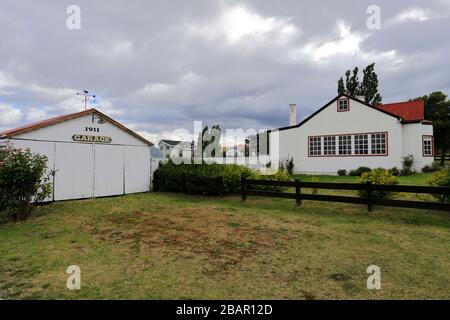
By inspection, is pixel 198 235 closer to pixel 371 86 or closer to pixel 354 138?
pixel 354 138

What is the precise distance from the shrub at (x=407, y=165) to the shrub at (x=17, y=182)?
20012 mm

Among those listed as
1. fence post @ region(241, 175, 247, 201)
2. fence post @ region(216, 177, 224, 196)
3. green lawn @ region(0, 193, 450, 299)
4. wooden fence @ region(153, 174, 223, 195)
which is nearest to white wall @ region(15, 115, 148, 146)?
wooden fence @ region(153, 174, 223, 195)

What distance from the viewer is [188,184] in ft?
41.9

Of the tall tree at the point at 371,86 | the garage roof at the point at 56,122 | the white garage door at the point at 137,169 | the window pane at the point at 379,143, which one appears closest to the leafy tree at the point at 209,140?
the white garage door at the point at 137,169

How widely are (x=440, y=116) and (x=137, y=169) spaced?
107ft

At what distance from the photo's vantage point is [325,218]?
7.77 meters

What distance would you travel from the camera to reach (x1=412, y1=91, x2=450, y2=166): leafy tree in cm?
2919

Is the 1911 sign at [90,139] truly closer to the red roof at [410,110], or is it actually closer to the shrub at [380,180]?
the shrub at [380,180]

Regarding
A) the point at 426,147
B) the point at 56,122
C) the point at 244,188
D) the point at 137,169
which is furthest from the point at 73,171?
the point at 426,147

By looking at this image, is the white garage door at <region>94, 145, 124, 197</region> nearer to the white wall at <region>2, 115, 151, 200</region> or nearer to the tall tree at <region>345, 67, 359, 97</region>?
the white wall at <region>2, 115, 151, 200</region>

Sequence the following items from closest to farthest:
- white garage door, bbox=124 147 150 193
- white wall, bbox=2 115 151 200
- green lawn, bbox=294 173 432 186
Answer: white wall, bbox=2 115 151 200 < white garage door, bbox=124 147 150 193 < green lawn, bbox=294 173 432 186

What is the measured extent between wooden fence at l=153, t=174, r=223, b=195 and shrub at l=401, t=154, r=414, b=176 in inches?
531

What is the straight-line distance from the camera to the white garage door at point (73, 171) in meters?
10.8
